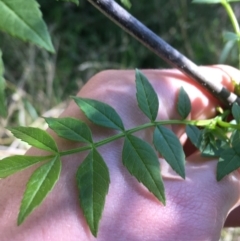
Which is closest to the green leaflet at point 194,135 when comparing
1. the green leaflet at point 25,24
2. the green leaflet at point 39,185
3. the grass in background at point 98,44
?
the green leaflet at point 39,185

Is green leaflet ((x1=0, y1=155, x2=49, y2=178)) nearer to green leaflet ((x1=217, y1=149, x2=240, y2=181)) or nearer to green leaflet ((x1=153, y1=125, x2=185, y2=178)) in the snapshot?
green leaflet ((x1=153, y1=125, x2=185, y2=178))

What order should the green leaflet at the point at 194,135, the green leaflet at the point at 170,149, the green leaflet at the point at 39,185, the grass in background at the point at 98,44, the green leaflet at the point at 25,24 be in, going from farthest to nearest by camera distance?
the grass in background at the point at 98,44 → the green leaflet at the point at 194,135 → the green leaflet at the point at 170,149 → the green leaflet at the point at 39,185 → the green leaflet at the point at 25,24

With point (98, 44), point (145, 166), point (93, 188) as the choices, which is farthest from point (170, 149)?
point (98, 44)

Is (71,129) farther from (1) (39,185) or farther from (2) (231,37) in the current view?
(2) (231,37)

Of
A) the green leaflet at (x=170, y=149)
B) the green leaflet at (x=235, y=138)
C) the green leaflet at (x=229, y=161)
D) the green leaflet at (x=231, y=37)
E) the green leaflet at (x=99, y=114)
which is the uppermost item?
the green leaflet at (x=231, y=37)

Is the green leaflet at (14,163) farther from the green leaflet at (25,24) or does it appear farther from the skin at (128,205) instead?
the green leaflet at (25,24)

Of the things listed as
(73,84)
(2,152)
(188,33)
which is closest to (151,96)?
(2,152)
